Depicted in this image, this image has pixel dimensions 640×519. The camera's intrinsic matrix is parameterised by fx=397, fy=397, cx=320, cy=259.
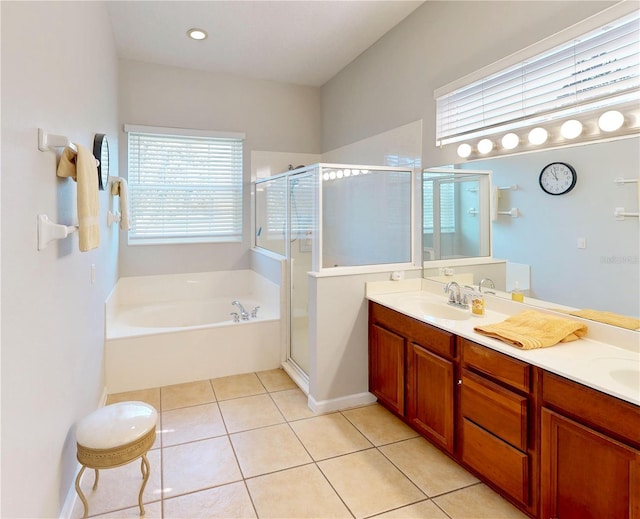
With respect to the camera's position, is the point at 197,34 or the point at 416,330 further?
the point at 197,34

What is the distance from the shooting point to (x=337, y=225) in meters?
3.17

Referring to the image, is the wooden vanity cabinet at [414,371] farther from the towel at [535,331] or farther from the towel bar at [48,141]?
the towel bar at [48,141]

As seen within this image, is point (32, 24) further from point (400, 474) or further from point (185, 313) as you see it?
point (185, 313)

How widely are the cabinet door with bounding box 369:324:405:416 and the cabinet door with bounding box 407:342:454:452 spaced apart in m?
0.09

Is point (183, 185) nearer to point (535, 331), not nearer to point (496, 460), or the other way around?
point (535, 331)

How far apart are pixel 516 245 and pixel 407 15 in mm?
2029

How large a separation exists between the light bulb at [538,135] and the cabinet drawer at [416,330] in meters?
1.13

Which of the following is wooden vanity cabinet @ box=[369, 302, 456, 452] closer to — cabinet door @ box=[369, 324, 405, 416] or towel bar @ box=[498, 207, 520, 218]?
cabinet door @ box=[369, 324, 405, 416]

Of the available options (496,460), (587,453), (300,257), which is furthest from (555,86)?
(300,257)

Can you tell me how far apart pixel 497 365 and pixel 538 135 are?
1.22 meters

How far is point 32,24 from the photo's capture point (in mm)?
1394

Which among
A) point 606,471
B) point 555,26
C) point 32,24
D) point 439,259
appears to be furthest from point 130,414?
point 555,26

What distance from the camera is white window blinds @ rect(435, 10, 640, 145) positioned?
69.5 inches

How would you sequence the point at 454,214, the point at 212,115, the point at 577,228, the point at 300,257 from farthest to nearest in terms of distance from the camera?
the point at 212,115
the point at 300,257
the point at 454,214
the point at 577,228
